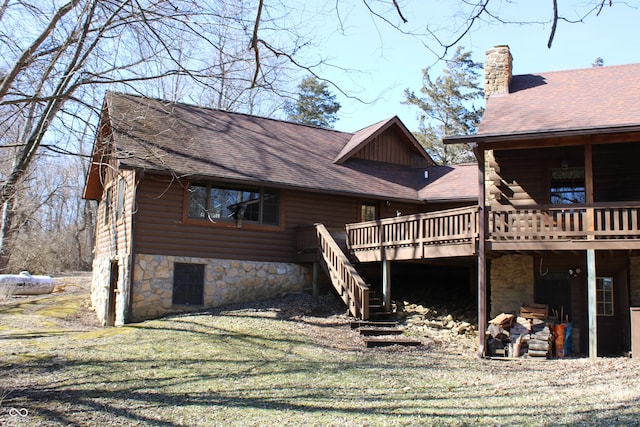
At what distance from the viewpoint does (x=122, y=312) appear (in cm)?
1633

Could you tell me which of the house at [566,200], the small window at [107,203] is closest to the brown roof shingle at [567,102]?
the house at [566,200]

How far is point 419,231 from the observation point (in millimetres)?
15320

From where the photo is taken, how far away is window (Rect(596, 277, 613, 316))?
1494cm

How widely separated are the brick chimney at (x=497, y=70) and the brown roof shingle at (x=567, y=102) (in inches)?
13.8

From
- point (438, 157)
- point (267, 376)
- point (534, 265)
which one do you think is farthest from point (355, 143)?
point (438, 157)

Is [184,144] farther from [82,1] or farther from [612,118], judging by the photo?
[612,118]

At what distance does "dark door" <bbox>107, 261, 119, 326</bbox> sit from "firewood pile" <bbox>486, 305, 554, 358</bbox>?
37.3ft

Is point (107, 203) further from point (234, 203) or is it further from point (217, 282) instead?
point (217, 282)

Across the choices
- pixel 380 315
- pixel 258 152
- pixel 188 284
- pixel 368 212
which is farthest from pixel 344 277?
pixel 258 152

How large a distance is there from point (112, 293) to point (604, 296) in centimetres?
1406

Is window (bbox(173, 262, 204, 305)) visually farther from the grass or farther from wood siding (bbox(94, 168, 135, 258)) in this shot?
the grass

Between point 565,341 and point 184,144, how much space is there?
11.8m

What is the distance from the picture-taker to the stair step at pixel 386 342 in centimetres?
1322

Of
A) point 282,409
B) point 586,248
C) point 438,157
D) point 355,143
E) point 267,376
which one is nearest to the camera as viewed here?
point 282,409
